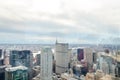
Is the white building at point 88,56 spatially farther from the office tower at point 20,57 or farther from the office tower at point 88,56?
the office tower at point 20,57

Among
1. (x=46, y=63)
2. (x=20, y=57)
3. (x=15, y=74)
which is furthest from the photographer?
(x=20, y=57)

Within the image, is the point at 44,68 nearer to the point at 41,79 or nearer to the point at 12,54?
the point at 41,79

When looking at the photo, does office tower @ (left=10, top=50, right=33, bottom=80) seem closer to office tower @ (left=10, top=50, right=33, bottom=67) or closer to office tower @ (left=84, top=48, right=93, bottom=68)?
office tower @ (left=10, top=50, right=33, bottom=67)

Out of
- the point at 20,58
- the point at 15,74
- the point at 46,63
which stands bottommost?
the point at 15,74

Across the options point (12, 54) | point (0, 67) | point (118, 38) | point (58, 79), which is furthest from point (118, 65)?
point (12, 54)

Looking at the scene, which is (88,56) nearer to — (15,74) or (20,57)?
(20,57)

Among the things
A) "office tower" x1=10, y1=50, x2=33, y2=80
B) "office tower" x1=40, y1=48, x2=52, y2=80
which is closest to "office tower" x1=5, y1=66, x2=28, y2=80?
"office tower" x1=40, y1=48, x2=52, y2=80

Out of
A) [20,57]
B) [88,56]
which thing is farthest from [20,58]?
[88,56]

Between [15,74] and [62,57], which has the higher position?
[62,57]
